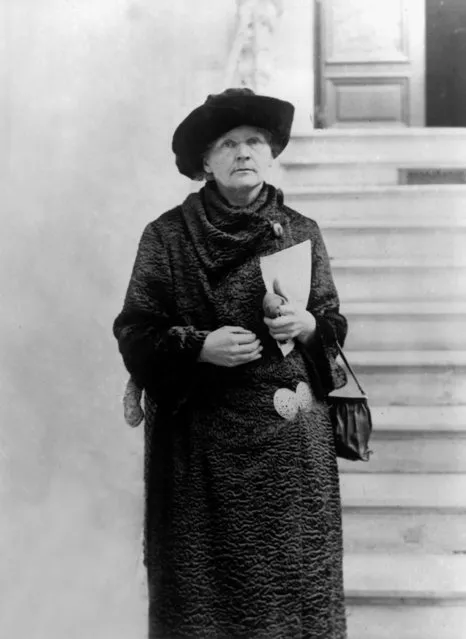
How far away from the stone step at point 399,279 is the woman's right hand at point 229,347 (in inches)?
22.4

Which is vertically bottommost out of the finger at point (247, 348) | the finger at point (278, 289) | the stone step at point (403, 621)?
the stone step at point (403, 621)

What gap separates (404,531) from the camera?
201cm

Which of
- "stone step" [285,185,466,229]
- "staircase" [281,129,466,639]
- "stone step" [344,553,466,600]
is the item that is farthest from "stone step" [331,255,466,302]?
"stone step" [344,553,466,600]

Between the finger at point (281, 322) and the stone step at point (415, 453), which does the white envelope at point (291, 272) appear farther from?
the stone step at point (415, 453)

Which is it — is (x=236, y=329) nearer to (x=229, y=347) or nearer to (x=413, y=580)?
(x=229, y=347)

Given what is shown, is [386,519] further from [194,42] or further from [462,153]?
[194,42]

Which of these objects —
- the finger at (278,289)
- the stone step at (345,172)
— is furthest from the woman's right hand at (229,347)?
the stone step at (345,172)

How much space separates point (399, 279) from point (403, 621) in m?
0.89

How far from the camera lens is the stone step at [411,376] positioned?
6.80ft

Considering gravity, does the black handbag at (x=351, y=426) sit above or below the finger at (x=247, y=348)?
below

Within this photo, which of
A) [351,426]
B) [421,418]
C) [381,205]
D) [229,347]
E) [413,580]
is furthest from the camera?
[381,205]

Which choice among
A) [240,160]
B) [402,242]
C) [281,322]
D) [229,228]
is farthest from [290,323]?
[402,242]

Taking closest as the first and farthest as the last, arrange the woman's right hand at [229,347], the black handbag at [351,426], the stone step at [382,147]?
the woman's right hand at [229,347], the black handbag at [351,426], the stone step at [382,147]

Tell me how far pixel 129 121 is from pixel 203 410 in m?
0.83
